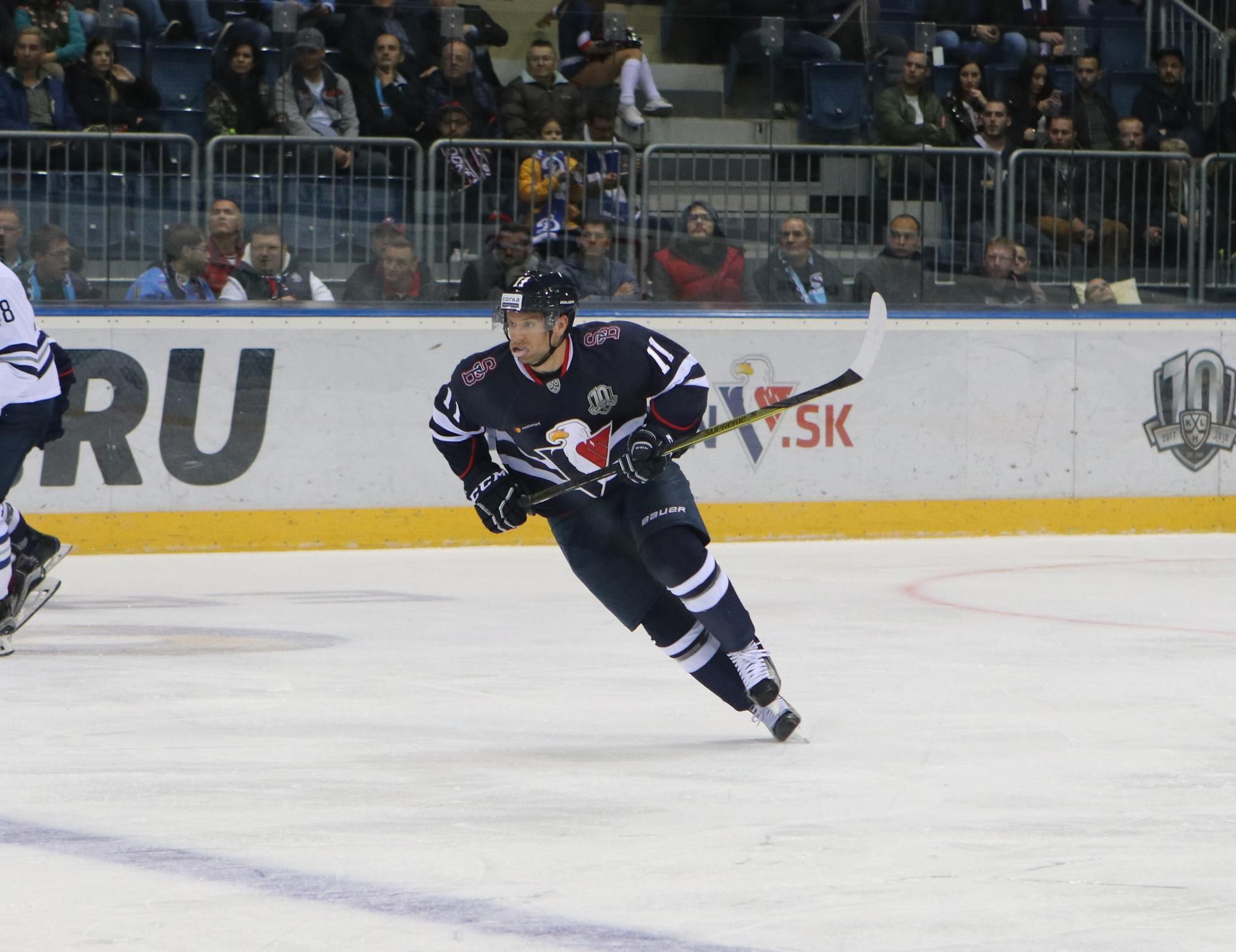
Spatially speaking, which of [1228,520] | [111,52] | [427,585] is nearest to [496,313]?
[427,585]

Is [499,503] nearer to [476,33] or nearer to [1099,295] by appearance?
[476,33]

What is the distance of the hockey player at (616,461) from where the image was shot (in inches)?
167

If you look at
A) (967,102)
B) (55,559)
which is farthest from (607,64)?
(55,559)

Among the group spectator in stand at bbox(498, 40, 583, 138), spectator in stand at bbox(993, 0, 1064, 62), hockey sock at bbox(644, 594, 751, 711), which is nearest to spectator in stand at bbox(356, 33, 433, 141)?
spectator in stand at bbox(498, 40, 583, 138)

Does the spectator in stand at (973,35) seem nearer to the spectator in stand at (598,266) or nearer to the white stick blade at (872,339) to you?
the spectator in stand at (598,266)

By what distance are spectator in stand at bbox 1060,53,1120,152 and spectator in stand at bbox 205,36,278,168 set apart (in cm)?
427

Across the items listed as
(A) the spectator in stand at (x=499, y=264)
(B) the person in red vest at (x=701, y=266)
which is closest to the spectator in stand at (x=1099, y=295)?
(B) the person in red vest at (x=701, y=266)

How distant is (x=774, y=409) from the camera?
4434mm

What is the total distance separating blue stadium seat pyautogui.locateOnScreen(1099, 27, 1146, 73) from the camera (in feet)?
33.9

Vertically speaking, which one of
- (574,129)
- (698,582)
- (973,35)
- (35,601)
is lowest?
(35,601)

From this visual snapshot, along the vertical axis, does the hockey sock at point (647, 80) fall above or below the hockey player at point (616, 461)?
above

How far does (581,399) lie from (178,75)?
207 inches

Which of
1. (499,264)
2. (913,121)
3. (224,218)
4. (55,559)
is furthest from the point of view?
(913,121)

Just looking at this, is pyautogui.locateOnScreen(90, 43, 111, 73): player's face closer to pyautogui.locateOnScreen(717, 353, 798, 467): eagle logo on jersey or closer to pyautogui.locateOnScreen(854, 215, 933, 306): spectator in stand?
pyautogui.locateOnScreen(717, 353, 798, 467): eagle logo on jersey
